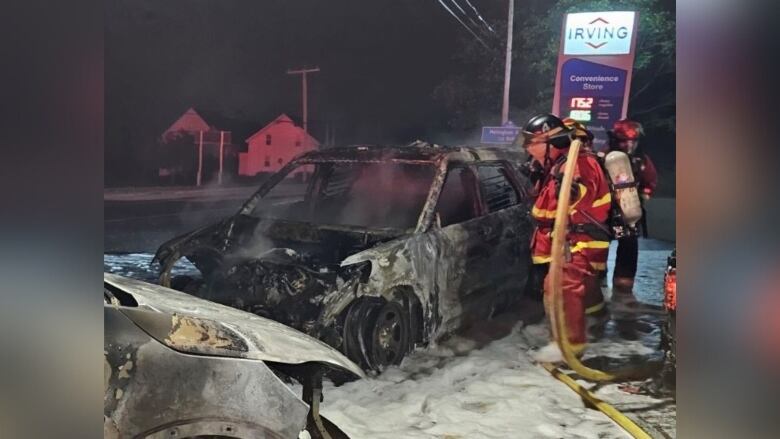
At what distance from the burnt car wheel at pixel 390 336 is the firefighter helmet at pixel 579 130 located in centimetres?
96

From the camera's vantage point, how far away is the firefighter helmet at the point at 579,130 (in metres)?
2.44

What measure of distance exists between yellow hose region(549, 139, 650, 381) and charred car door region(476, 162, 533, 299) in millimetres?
109

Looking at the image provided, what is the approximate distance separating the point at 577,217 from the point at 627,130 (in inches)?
15.0

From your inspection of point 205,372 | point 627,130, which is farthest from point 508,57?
point 205,372

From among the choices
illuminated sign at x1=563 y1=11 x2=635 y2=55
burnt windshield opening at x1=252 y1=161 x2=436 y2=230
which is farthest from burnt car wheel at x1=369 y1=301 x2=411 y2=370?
illuminated sign at x1=563 y1=11 x2=635 y2=55

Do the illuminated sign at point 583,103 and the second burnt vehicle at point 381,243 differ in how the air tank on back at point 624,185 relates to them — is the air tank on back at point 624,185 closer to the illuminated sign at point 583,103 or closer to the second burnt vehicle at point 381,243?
the illuminated sign at point 583,103

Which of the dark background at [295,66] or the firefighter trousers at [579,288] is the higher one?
the dark background at [295,66]

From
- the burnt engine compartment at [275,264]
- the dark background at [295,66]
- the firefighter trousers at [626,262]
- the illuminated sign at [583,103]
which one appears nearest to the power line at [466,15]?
the dark background at [295,66]

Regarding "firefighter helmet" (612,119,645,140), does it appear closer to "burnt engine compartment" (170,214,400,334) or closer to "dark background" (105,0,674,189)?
"dark background" (105,0,674,189)

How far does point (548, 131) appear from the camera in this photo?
96.5 inches

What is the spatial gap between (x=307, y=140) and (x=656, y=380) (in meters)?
1.64

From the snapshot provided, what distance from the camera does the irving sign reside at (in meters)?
2.40
